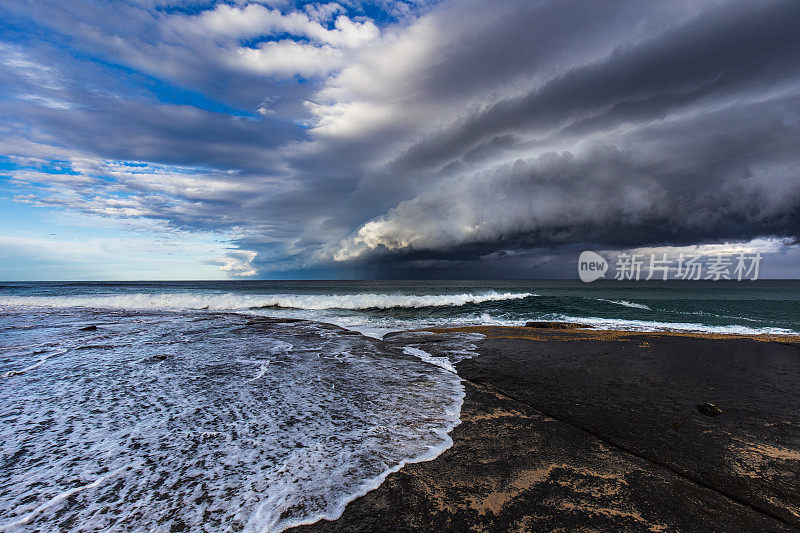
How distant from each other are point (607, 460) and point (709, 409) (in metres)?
2.79

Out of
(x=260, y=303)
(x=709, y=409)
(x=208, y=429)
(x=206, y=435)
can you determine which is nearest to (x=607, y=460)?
(x=709, y=409)

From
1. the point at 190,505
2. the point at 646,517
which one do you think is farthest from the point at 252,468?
the point at 646,517

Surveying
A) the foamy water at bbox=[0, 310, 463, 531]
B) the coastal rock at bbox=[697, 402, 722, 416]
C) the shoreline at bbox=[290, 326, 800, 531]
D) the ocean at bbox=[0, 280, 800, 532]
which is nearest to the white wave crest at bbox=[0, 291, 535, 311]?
the ocean at bbox=[0, 280, 800, 532]

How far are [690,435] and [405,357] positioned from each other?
6584 mm

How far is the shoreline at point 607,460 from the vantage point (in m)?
2.83

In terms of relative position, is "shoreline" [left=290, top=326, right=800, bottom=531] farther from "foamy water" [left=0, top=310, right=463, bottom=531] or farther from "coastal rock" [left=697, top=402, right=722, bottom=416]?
"foamy water" [left=0, top=310, right=463, bottom=531]

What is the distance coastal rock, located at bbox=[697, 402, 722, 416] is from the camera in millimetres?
5082

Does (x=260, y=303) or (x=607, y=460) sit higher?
(x=607, y=460)

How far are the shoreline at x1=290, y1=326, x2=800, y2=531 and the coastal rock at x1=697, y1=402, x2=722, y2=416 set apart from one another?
72 mm

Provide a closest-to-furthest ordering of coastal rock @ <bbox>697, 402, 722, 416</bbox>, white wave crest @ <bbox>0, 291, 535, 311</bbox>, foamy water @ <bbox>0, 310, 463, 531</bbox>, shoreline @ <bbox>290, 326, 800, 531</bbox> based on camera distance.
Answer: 1. shoreline @ <bbox>290, 326, 800, 531</bbox>
2. foamy water @ <bbox>0, 310, 463, 531</bbox>
3. coastal rock @ <bbox>697, 402, 722, 416</bbox>
4. white wave crest @ <bbox>0, 291, 535, 311</bbox>

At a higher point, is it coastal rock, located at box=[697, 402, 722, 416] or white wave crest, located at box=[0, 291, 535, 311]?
coastal rock, located at box=[697, 402, 722, 416]

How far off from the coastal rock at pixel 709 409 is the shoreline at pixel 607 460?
72mm

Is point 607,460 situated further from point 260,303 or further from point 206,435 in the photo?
point 260,303

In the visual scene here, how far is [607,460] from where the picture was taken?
3.73 meters
